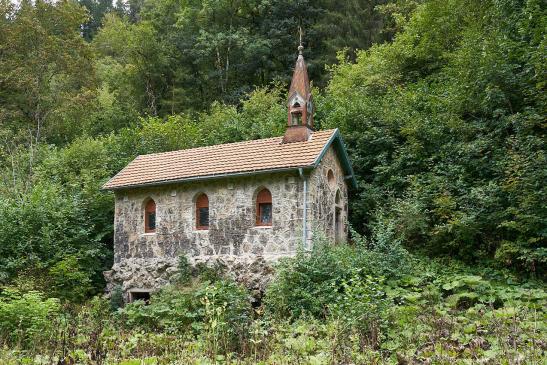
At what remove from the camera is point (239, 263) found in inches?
604

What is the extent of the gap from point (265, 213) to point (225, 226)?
1283 mm

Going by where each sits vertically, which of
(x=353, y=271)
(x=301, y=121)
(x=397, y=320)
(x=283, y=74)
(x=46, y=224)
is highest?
(x=283, y=74)

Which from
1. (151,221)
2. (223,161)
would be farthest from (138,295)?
(223,161)

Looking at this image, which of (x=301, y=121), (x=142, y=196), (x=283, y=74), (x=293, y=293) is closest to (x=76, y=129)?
(x=283, y=74)

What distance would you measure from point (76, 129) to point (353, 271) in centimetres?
2368

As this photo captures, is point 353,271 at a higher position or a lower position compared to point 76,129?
lower

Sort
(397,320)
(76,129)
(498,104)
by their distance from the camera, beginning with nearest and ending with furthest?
(397,320) < (498,104) < (76,129)

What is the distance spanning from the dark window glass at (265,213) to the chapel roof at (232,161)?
109 cm

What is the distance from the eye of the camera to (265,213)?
15688mm

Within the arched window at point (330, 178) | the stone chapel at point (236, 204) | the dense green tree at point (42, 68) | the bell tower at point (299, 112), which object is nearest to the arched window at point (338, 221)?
the stone chapel at point (236, 204)

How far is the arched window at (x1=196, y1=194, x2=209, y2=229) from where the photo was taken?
54.4 ft

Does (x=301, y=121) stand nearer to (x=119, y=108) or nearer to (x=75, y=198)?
(x=75, y=198)

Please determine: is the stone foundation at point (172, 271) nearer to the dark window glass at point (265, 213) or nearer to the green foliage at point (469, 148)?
the dark window glass at point (265, 213)

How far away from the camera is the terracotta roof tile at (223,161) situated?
15.4m
